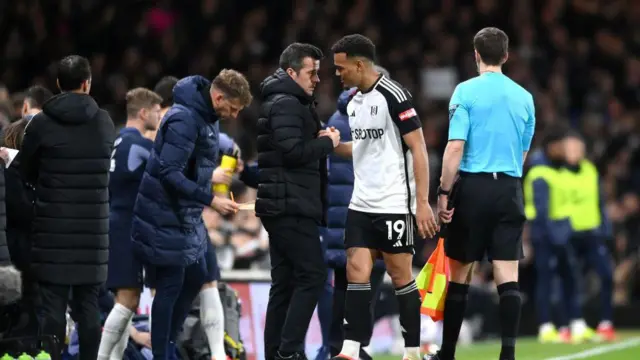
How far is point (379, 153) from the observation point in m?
9.02

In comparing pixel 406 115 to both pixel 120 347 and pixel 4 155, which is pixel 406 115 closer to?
pixel 4 155

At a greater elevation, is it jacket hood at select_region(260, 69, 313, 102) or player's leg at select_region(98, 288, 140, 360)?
jacket hood at select_region(260, 69, 313, 102)

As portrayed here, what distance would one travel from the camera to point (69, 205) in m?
9.11

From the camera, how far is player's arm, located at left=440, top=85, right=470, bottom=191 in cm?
916

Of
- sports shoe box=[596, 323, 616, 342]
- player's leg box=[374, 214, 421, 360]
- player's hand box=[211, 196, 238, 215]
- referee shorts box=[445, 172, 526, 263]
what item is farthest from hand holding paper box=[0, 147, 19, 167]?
sports shoe box=[596, 323, 616, 342]

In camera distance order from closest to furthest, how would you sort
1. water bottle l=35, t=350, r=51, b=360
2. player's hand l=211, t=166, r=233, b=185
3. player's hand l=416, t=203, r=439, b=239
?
water bottle l=35, t=350, r=51, b=360 < player's hand l=416, t=203, r=439, b=239 < player's hand l=211, t=166, r=233, b=185

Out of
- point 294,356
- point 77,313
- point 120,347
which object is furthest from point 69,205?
point 294,356

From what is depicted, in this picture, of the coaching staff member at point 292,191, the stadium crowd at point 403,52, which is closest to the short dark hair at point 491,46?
the coaching staff member at point 292,191

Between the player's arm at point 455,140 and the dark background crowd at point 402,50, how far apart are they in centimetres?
618

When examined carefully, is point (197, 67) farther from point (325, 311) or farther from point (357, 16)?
point (325, 311)

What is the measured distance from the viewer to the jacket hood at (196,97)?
9.55m

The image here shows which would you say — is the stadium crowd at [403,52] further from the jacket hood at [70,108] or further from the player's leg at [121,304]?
the jacket hood at [70,108]

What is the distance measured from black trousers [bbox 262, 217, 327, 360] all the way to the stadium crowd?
5755mm

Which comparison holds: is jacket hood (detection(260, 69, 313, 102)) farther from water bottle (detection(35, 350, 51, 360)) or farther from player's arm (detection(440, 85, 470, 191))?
water bottle (detection(35, 350, 51, 360))
